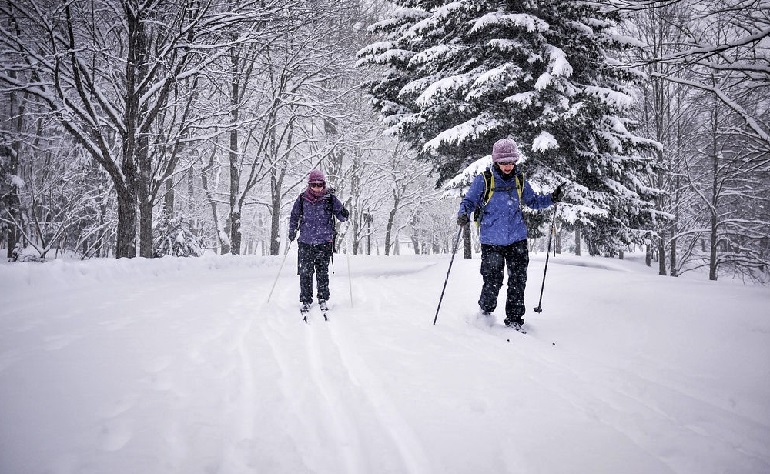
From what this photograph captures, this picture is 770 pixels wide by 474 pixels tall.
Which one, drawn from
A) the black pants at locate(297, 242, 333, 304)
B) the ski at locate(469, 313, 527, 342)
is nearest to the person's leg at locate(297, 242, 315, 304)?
the black pants at locate(297, 242, 333, 304)

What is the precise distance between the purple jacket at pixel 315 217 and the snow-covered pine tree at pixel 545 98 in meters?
4.95

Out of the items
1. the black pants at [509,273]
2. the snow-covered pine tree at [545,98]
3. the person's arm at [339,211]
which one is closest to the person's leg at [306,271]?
the person's arm at [339,211]

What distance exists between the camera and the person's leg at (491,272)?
4.24 m

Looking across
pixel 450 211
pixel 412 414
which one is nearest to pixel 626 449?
pixel 412 414

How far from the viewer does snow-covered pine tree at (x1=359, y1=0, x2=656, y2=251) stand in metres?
8.36

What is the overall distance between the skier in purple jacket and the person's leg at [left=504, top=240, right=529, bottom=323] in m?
2.48

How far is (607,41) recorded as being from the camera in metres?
8.84

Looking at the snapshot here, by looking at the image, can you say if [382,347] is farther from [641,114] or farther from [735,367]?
[641,114]

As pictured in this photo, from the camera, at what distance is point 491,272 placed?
426 cm

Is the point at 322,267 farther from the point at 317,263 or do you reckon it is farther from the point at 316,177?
the point at 316,177

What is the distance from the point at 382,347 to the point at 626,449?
6.47 feet

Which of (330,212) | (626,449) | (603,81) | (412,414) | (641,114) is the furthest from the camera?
(641,114)

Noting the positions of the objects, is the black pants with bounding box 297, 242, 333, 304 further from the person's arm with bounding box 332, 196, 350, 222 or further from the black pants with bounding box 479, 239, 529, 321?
the black pants with bounding box 479, 239, 529, 321

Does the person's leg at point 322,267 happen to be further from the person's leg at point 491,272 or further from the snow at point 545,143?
the snow at point 545,143
